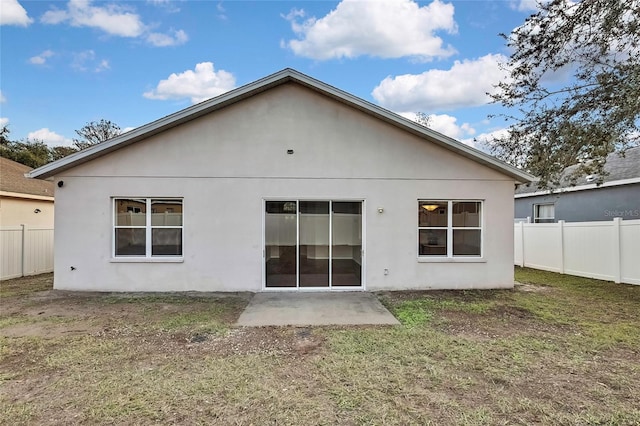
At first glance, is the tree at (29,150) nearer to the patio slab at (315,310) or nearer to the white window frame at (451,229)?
the patio slab at (315,310)

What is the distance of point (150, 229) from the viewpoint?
9.47 meters

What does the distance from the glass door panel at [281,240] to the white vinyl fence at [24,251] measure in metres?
8.63

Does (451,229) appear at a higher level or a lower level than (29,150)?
lower

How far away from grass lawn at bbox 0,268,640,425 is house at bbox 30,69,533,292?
1808 mm

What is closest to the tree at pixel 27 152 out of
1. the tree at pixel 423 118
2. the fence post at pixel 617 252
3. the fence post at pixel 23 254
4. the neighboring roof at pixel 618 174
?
the fence post at pixel 23 254

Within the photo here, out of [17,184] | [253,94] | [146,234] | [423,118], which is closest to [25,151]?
[17,184]

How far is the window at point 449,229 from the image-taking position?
9805 millimetres

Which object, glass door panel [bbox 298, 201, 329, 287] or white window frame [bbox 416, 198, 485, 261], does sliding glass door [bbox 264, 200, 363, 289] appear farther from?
white window frame [bbox 416, 198, 485, 261]

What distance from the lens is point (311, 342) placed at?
5.62 metres

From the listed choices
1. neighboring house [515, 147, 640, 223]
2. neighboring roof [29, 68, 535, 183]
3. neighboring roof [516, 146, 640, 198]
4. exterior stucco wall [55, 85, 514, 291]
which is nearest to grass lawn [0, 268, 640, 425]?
exterior stucco wall [55, 85, 514, 291]

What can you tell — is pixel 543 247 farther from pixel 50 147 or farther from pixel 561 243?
pixel 50 147

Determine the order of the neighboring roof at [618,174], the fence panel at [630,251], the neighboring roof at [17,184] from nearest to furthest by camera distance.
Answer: the fence panel at [630,251]
the neighboring roof at [17,184]
the neighboring roof at [618,174]

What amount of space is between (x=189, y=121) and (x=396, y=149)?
564cm

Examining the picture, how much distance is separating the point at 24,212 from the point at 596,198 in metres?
23.9
